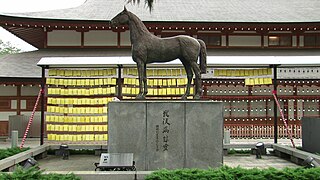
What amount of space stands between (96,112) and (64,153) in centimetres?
229

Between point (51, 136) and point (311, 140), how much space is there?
9.17m

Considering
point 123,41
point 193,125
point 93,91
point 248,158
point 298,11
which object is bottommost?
point 248,158

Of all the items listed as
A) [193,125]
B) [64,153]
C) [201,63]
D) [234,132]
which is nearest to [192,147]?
[193,125]

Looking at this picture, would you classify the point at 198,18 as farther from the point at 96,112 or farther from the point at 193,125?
the point at 193,125

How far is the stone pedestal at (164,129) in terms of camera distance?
10148mm

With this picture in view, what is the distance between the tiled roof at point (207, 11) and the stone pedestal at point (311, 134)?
1192cm

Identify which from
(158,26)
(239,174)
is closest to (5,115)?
(158,26)

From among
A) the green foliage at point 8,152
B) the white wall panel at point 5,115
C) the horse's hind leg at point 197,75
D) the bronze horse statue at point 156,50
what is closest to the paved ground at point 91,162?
the green foliage at point 8,152

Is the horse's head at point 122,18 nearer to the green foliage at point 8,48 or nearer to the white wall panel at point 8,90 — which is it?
the white wall panel at point 8,90

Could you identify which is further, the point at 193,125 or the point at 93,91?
the point at 93,91

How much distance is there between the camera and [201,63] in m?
11.0

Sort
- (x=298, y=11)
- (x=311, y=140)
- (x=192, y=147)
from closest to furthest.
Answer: (x=192, y=147) < (x=311, y=140) < (x=298, y=11)

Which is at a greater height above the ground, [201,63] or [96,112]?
[201,63]

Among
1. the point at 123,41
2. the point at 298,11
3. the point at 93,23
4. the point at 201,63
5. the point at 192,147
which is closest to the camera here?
the point at 192,147
